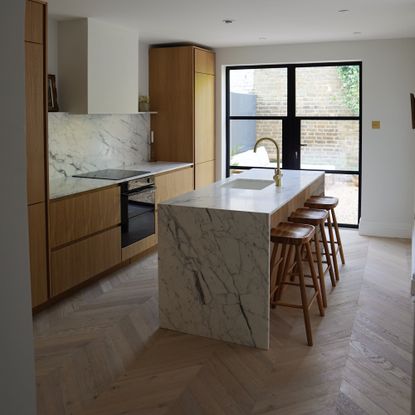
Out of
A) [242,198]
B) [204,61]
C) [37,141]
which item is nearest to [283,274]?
[242,198]

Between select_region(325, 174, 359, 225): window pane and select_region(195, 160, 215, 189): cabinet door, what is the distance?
1.51 m

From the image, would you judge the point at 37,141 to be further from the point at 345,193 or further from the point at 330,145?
the point at 345,193

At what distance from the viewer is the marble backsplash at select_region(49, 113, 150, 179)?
4.99 metres

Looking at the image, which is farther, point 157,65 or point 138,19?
point 157,65

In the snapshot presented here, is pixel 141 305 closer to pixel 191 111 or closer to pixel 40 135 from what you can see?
pixel 40 135

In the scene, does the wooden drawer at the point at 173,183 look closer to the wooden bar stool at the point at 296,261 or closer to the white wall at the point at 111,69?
the white wall at the point at 111,69

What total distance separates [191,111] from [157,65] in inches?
28.1

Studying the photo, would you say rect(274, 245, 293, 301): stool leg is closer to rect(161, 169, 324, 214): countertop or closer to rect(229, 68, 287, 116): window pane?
rect(161, 169, 324, 214): countertop

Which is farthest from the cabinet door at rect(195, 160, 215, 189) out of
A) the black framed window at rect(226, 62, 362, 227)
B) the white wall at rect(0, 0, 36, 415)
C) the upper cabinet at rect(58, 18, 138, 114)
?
the white wall at rect(0, 0, 36, 415)

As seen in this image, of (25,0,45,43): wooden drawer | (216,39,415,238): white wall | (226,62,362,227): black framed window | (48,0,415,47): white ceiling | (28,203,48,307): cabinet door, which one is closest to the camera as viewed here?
(25,0,45,43): wooden drawer

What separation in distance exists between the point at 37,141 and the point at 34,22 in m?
0.84

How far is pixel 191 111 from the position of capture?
6359 mm

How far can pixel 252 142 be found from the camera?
282 inches

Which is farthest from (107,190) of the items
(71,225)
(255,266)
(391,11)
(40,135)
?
(391,11)
